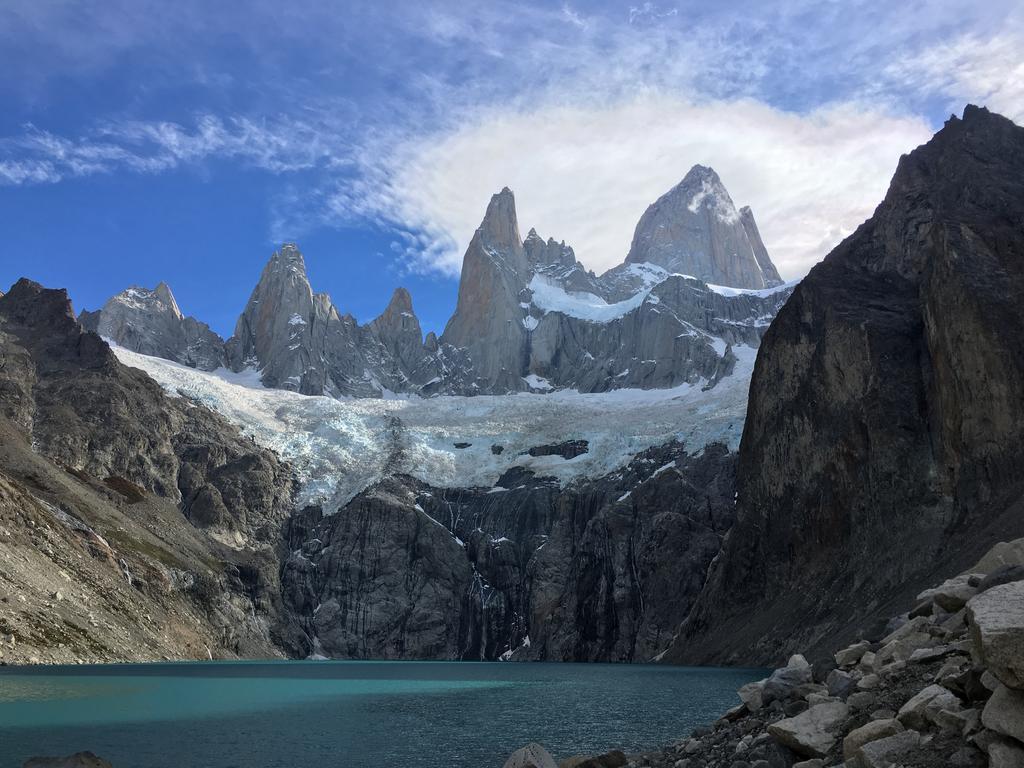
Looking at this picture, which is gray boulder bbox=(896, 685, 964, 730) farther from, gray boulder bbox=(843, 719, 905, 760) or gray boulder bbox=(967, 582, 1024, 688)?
gray boulder bbox=(967, 582, 1024, 688)

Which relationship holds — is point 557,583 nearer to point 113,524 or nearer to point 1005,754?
point 113,524

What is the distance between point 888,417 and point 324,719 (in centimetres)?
8178

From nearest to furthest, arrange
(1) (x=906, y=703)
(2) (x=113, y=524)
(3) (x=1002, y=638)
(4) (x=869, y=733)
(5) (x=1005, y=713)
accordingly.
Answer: (3) (x=1002, y=638), (5) (x=1005, y=713), (4) (x=869, y=733), (1) (x=906, y=703), (2) (x=113, y=524)

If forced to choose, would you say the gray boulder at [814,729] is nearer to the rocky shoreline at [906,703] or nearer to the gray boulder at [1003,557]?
the rocky shoreline at [906,703]

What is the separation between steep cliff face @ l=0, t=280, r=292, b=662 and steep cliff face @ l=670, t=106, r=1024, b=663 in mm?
72889

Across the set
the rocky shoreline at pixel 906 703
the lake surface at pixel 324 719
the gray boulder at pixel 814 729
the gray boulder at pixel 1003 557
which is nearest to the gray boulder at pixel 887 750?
the rocky shoreline at pixel 906 703

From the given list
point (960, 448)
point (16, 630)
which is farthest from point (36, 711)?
point (960, 448)

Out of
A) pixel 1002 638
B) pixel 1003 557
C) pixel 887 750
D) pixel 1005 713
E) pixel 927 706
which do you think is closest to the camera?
pixel 1002 638

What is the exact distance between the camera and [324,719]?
5062 cm

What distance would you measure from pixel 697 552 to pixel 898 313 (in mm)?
56469

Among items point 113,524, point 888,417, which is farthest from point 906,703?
point 113,524

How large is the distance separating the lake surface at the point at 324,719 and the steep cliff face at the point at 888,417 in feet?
91.0

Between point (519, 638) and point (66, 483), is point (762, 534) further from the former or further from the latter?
point (66, 483)

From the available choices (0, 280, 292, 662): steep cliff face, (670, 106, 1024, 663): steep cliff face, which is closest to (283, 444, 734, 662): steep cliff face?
(0, 280, 292, 662): steep cliff face
